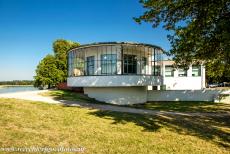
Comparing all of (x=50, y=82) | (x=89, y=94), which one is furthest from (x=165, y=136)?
(x=50, y=82)

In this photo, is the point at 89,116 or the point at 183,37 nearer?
the point at 89,116

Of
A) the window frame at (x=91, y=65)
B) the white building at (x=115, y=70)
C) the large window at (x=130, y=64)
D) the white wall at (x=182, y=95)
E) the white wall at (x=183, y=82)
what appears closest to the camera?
the white building at (x=115, y=70)

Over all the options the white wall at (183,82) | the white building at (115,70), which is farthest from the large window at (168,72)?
the white building at (115,70)

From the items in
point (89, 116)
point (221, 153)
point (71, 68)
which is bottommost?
point (221, 153)

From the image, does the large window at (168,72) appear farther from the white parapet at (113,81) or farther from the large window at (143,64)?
the white parapet at (113,81)

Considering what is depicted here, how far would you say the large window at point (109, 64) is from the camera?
22077 millimetres

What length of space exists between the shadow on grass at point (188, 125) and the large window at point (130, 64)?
8.95 meters

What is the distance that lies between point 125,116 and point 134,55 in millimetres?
10735

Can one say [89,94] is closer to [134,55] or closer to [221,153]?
[134,55]

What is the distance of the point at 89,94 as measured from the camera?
23328mm

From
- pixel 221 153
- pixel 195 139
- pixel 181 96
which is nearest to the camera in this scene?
pixel 221 153

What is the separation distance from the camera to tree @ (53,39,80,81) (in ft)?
145

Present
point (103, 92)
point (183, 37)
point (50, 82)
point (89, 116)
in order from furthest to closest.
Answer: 1. point (50, 82)
2. point (103, 92)
3. point (183, 37)
4. point (89, 116)

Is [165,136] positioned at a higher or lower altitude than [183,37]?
lower
